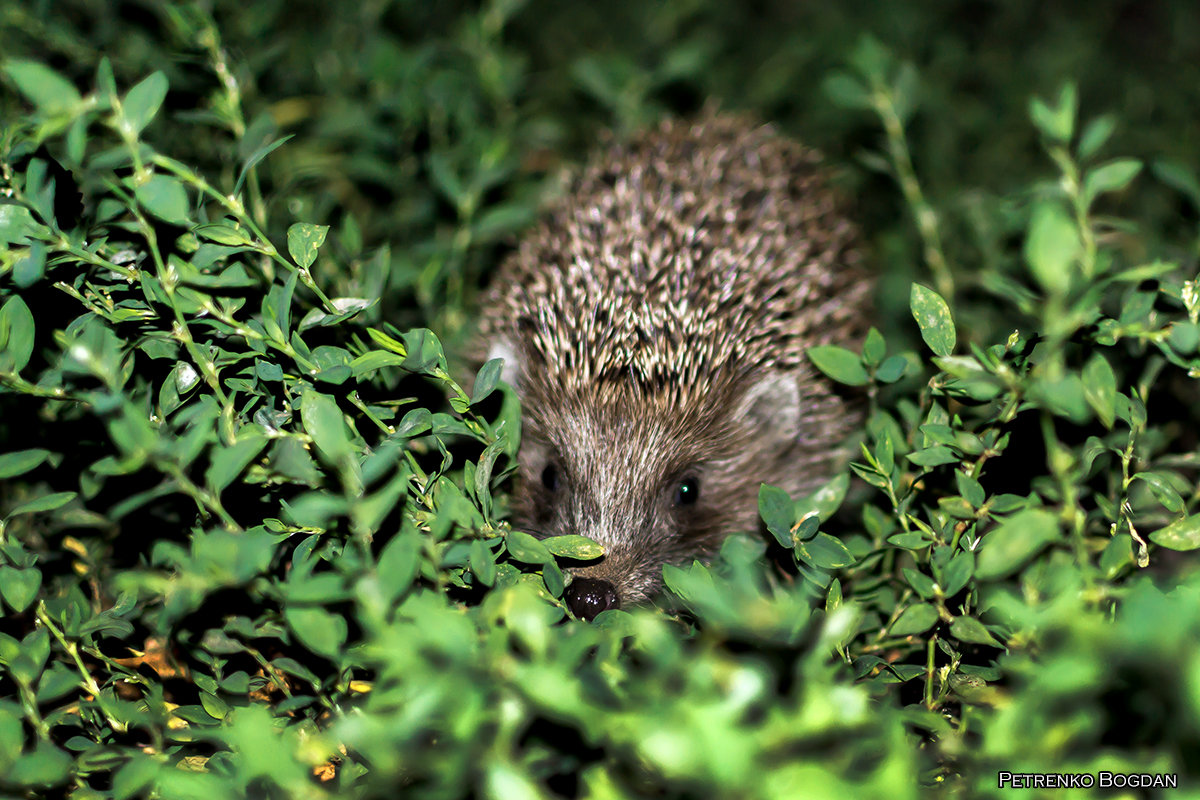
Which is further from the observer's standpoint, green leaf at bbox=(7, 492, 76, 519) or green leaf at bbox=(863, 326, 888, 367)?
green leaf at bbox=(863, 326, 888, 367)

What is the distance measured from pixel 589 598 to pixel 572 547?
300mm

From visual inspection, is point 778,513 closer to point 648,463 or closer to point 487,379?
point 487,379

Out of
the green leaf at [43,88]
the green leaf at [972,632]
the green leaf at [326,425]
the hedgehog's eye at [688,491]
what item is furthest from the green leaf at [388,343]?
the green leaf at [972,632]

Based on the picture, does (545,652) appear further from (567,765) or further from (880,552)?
(880,552)

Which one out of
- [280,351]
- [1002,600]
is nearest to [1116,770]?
[1002,600]

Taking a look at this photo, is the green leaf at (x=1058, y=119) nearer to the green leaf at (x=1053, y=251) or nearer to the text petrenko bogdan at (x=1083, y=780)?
the green leaf at (x=1053, y=251)

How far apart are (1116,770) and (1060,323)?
0.66m

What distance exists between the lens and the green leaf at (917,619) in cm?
187

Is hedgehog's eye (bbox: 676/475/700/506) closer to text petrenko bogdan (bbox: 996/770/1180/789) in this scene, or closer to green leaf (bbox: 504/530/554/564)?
green leaf (bbox: 504/530/554/564)

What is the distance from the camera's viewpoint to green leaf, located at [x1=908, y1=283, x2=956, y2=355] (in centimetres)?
189

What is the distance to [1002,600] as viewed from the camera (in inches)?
52.9

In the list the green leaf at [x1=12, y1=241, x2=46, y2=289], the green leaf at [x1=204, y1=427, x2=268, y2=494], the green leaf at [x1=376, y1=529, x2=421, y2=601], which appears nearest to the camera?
the green leaf at [x1=376, y1=529, x2=421, y2=601]

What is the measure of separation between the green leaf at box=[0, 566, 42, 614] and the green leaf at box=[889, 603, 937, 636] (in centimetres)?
190

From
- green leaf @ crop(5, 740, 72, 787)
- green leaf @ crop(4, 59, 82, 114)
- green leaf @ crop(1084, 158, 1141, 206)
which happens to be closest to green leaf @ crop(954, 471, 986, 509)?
green leaf @ crop(1084, 158, 1141, 206)
